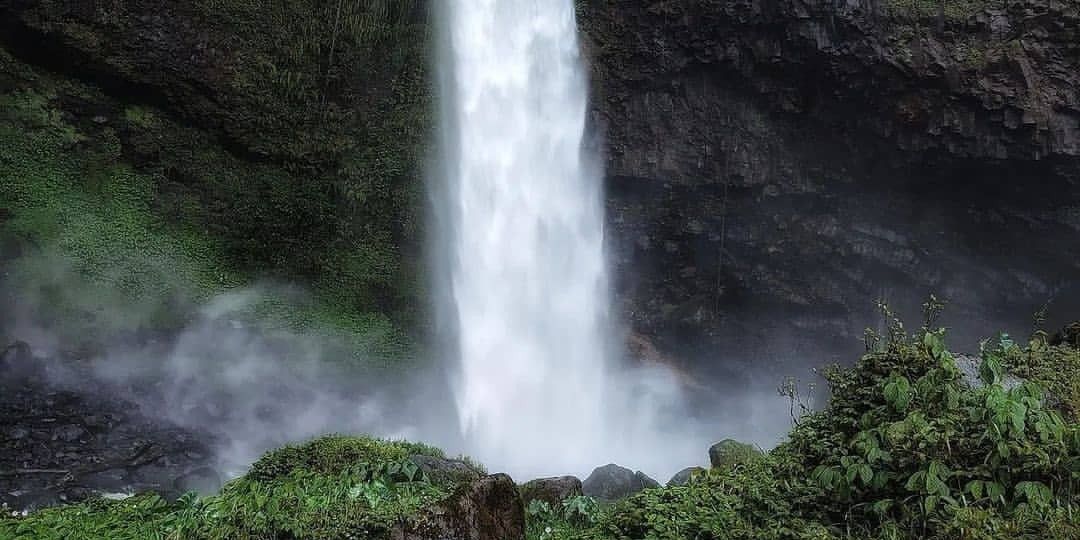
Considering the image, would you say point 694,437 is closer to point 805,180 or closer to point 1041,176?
point 805,180

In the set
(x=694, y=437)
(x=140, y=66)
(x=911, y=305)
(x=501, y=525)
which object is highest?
(x=140, y=66)

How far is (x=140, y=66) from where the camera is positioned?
52.5 ft

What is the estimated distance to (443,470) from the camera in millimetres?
5379

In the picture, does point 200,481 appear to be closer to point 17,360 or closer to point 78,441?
point 78,441

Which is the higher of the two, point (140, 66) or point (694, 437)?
point (140, 66)

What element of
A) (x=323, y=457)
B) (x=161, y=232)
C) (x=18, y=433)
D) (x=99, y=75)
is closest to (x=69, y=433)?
(x=18, y=433)

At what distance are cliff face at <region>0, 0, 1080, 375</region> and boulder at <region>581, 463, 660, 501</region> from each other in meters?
9.67

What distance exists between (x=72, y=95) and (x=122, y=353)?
631cm

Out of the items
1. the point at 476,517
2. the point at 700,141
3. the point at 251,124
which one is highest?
the point at 251,124

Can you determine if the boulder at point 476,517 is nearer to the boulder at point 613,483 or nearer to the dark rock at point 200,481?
the boulder at point 613,483

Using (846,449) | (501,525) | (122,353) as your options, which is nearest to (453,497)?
(501,525)

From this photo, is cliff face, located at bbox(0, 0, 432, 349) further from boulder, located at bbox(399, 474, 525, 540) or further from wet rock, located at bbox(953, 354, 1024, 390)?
wet rock, located at bbox(953, 354, 1024, 390)

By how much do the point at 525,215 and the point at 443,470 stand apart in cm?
1120

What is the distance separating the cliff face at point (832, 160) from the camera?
14539 millimetres
